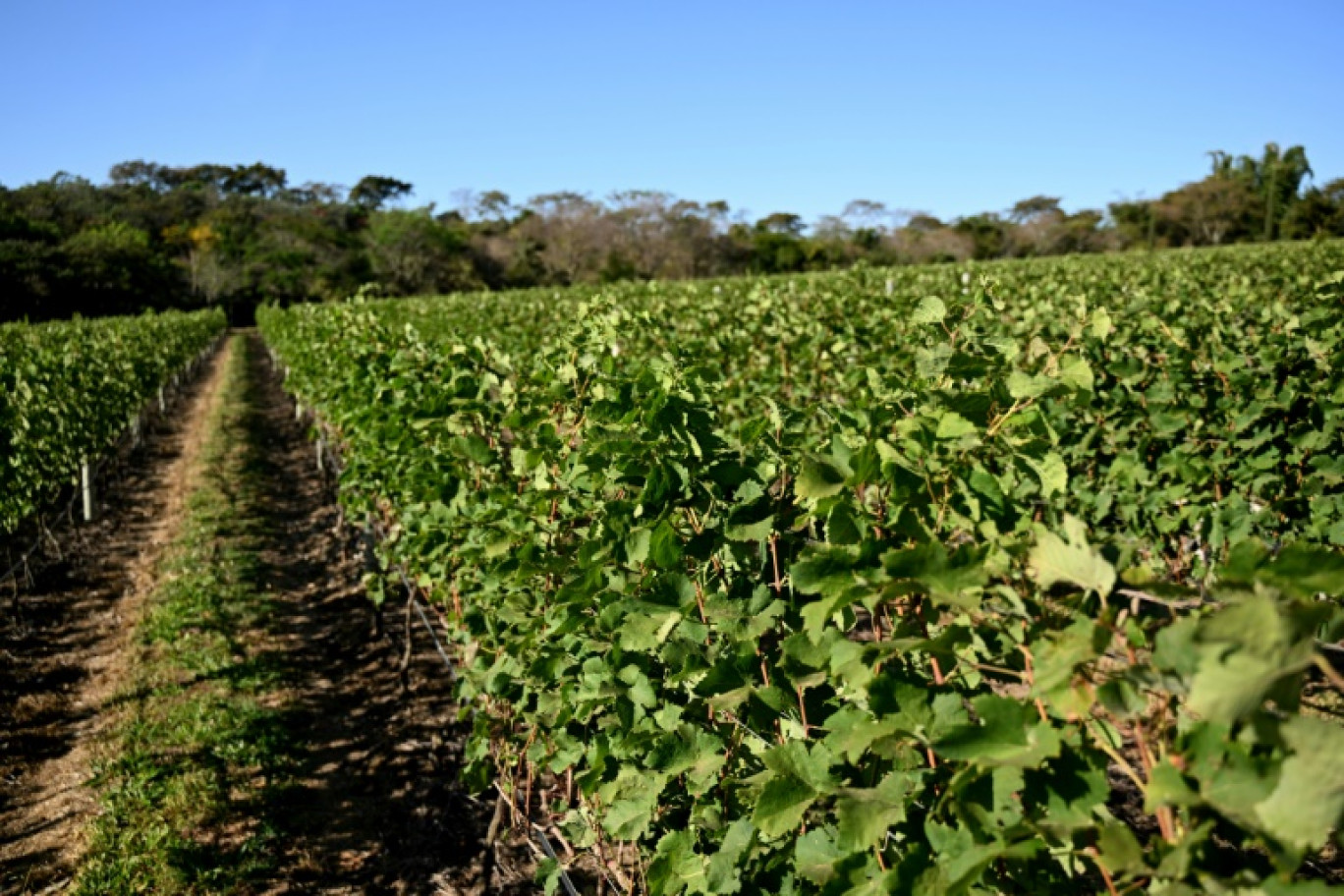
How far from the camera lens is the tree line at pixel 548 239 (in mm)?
59688

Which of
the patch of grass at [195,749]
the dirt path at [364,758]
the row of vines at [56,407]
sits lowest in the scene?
the dirt path at [364,758]

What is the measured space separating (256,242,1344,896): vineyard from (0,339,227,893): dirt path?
6.68ft

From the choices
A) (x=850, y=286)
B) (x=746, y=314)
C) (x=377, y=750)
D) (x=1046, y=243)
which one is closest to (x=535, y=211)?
(x=1046, y=243)

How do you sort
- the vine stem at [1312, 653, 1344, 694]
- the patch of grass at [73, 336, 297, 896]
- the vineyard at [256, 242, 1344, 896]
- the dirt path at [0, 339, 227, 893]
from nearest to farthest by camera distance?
1. the vine stem at [1312, 653, 1344, 694]
2. the vineyard at [256, 242, 1344, 896]
3. the patch of grass at [73, 336, 297, 896]
4. the dirt path at [0, 339, 227, 893]

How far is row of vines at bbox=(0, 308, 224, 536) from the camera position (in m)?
7.36

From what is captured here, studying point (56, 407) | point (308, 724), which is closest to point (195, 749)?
point (308, 724)

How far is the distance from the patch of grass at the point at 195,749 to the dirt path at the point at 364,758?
157 millimetres

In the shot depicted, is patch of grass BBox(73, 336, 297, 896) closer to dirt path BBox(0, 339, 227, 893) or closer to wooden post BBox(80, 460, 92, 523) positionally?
dirt path BBox(0, 339, 227, 893)

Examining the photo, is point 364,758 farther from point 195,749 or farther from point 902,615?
point 902,615

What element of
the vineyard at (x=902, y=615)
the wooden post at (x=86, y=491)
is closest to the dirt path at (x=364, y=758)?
the vineyard at (x=902, y=615)

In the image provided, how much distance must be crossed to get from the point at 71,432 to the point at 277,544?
2.52 meters

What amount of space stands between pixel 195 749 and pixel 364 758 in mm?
883

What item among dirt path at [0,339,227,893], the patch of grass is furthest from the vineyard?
dirt path at [0,339,227,893]

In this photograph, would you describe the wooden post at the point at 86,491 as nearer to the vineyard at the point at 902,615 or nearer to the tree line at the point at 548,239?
the vineyard at the point at 902,615
